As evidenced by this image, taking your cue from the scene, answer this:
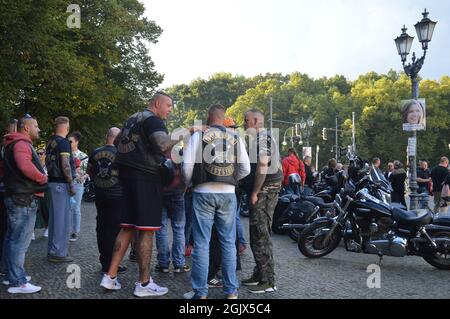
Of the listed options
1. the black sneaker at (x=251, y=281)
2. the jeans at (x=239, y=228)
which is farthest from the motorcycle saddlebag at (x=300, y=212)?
the black sneaker at (x=251, y=281)

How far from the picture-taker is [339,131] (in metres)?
58.2

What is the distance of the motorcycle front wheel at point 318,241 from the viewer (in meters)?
7.40

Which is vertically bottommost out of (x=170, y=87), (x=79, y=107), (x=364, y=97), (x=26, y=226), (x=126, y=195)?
(x=26, y=226)

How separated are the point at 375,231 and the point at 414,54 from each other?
776 cm

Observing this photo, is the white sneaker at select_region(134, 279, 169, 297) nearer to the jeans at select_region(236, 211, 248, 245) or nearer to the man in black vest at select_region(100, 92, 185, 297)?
the man in black vest at select_region(100, 92, 185, 297)

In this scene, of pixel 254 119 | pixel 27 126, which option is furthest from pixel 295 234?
pixel 27 126

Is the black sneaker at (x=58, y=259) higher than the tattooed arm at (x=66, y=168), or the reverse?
the tattooed arm at (x=66, y=168)

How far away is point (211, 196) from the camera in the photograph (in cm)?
478

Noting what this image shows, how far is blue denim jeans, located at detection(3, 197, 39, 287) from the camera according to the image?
16.9 feet

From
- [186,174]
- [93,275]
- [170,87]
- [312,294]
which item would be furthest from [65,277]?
[170,87]

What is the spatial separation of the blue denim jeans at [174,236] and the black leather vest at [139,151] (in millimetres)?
1271

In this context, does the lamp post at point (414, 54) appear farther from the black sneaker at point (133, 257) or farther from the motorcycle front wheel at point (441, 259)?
the black sneaker at point (133, 257)
